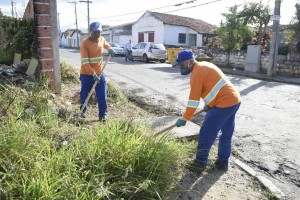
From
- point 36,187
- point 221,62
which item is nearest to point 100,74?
point 36,187

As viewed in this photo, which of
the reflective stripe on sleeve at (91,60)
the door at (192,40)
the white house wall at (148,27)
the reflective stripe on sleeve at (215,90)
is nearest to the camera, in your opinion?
the reflective stripe on sleeve at (215,90)

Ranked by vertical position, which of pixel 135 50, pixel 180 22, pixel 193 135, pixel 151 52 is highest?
pixel 180 22

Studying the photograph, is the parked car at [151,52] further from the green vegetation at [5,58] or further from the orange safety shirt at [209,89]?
the orange safety shirt at [209,89]

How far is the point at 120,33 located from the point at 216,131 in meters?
38.5

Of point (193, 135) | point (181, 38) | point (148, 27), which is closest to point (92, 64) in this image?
point (193, 135)

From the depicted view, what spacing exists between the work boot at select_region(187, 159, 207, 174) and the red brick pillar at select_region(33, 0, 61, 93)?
381cm

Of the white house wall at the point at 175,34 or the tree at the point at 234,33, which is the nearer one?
the tree at the point at 234,33

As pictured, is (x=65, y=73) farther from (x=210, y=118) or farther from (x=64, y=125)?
(x=210, y=118)

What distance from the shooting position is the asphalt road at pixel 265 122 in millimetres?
3957

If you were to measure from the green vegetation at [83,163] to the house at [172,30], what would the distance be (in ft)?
94.3

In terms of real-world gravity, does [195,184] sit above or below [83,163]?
below

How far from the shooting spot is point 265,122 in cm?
595

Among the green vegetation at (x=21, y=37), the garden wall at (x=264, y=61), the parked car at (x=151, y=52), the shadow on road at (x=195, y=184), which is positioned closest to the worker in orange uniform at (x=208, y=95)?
the shadow on road at (x=195, y=184)

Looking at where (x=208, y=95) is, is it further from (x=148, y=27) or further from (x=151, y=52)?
(x=148, y=27)
